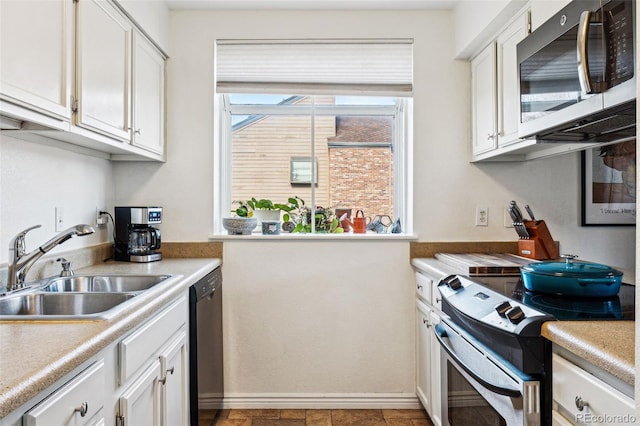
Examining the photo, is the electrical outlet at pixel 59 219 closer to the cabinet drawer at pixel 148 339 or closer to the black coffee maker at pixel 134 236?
the black coffee maker at pixel 134 236

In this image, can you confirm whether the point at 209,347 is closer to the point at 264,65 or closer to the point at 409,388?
the point at 409,388

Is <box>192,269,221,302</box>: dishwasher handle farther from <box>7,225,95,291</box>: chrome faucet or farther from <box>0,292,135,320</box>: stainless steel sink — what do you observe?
<box>7,225,95,291</box>: chrome faucet

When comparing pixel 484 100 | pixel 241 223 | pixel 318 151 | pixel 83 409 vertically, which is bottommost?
pixel 83 409

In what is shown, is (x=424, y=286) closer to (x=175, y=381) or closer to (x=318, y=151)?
(x=318, y=151)

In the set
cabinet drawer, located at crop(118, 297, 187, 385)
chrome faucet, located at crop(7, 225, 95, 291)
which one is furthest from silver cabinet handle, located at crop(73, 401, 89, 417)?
chrome faucet, located at crop(7, 225, 95, 291)

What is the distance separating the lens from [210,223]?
2.62m

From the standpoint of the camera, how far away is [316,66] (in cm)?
264

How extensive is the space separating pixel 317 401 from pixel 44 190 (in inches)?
72.9

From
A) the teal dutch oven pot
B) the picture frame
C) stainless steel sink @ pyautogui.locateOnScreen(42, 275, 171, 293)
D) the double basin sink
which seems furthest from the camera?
the picture frame

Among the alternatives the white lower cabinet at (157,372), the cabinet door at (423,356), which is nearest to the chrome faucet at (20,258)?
the white lower cabinet at (157,372)

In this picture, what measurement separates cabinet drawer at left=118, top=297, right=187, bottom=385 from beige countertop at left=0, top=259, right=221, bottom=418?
59 millimetres

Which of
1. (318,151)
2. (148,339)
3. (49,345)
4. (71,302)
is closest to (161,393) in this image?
(148,339)

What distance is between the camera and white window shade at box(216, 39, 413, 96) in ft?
8.63

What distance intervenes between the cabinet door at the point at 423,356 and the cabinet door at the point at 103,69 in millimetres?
1785
